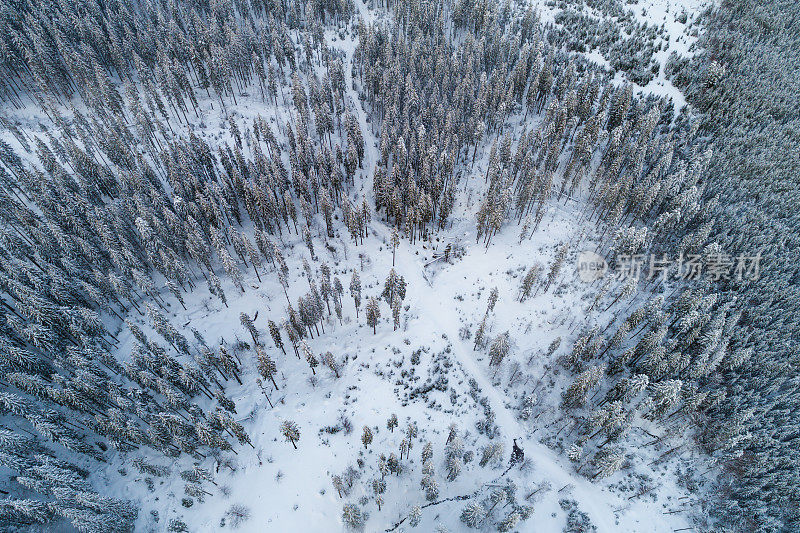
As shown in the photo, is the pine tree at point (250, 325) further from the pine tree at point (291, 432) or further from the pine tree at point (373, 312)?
the pine tree at point (373, 312)

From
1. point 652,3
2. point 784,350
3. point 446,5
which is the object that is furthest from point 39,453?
point 652,3

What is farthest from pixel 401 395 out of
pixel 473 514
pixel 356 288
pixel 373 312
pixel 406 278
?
pixel 406 278

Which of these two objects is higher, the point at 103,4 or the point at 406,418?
the point at 103,4

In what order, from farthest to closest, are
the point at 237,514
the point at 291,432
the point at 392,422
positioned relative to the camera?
the point at 392,422 → the point at 291,432 → the point at 237,514

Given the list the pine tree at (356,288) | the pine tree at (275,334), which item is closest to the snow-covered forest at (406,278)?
the pine tree at (275,334)

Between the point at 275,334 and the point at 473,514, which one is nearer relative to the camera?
the point at 473,514

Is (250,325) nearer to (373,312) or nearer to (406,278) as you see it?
(373,312)

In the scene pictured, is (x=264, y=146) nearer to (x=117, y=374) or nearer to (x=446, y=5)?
(x=117, y=374)

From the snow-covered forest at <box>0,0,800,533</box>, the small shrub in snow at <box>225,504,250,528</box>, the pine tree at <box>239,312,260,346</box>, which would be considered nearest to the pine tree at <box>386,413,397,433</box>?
the snow-covered forest at <box>0,0,800,533</box>

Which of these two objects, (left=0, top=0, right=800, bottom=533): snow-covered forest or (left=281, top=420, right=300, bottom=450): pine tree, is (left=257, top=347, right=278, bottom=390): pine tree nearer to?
(left=0, top=0, right=800, bottom=533): snow-covered forest
